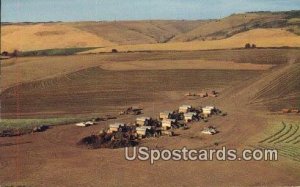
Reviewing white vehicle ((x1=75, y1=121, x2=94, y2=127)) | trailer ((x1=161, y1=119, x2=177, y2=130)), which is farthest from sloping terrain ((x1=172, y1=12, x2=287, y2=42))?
white vehicle ((x1=75, y1=121, x2=94, y2=127))

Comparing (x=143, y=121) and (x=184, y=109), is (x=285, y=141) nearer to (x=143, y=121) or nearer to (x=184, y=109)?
(x=143, y=121)

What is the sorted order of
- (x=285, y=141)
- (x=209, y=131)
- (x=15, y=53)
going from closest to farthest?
(x=285, y=141) < (x=209, y=131) < (x=15, y=53)

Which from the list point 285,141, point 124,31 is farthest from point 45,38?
point 285,141

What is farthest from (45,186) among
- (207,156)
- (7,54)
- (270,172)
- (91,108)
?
(7,54)

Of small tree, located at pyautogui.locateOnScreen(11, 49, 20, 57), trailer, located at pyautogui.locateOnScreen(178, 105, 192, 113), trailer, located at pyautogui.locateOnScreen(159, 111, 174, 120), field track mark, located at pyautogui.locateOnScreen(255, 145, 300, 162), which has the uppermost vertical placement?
small tree, located at pyautogui.locateOnScreen(11, 49, 20, 57)

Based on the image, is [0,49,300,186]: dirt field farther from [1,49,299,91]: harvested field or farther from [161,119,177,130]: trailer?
[161,119,177,130]: trailer

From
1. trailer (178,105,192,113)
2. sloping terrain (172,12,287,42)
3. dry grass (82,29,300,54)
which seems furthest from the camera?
sloping terrain (172,12,287,42)

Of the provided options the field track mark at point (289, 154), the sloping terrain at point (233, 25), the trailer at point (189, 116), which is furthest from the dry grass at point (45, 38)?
the field track mark at point (289, 154)

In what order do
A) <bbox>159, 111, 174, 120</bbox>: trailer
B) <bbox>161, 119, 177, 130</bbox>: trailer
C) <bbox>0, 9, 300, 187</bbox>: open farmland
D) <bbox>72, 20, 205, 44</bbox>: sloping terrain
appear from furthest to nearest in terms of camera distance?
<bbox>72, 20, 205, 44</bbox>: sloping terrain
<bbox>159, 111, 174, 120</bbox>: trailer
<bbox>161, 119, 177, 130</bbox>: trailer
<bbox>0, 9, 300, 187</bbox>: open farmland
